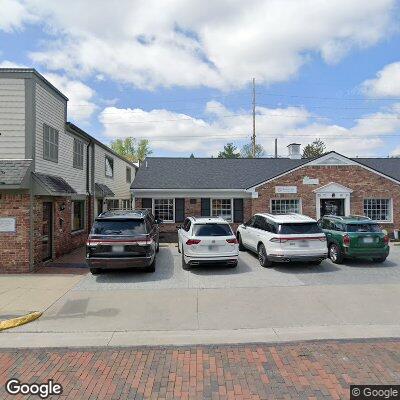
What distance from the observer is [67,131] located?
44.8 ft

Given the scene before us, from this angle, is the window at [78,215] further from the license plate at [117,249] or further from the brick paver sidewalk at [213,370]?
the brick paver sidewalk at [213,370]

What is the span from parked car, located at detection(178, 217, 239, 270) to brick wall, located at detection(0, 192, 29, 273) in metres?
4.90

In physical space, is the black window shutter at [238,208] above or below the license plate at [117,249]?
above

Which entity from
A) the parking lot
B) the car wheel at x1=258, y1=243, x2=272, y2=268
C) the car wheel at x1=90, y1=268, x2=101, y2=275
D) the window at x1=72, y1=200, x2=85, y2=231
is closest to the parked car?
the parking lot

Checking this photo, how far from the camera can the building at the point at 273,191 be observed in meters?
18.7

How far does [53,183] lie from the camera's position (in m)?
11.2

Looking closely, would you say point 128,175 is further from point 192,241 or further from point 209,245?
point 209,245

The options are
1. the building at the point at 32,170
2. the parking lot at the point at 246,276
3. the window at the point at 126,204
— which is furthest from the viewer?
the window at the point at 126,204

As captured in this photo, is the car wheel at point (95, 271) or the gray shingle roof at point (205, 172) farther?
the gray shingle roof at point (205, 172)

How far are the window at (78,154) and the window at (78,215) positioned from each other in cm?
164

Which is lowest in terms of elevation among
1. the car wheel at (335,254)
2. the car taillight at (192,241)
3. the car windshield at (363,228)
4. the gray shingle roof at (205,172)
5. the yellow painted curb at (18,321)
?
the yellow painted curb at (18,321)

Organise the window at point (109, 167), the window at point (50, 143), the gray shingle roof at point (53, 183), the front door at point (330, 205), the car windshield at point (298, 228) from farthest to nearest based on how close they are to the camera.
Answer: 1. the window at point (109, 167)
2. the front door at point (330, 205)
3. the window at point (50, 143)
4. the car windshield at point (298, 228)
5. the gray shingle roof at point (53, 183)

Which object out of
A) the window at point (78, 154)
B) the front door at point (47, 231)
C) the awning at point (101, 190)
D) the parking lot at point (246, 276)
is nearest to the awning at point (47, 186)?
the front door at point (47, 231)

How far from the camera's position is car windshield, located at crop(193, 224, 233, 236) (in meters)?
10.8
